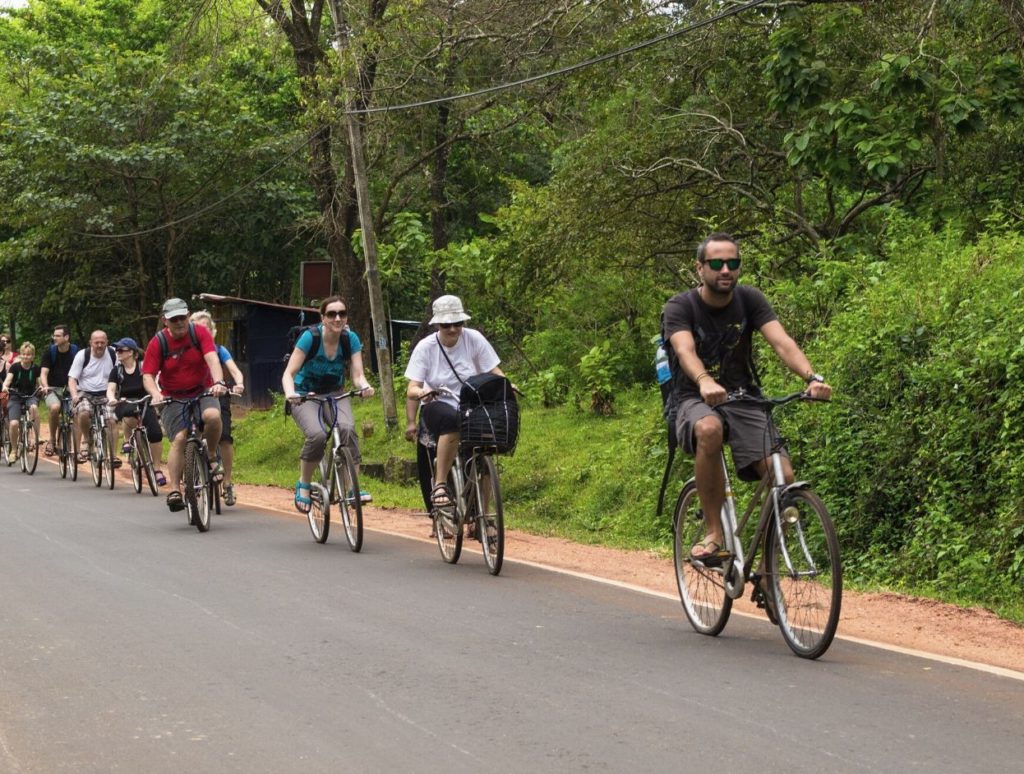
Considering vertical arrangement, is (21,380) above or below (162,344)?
below

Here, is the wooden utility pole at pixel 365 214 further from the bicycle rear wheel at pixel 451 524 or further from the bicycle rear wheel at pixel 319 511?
A: the bicycle rear wheel at pixel 451 524

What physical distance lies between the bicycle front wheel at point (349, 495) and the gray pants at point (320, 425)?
0.13 metres

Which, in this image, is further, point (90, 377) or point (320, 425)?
point (90, 377)

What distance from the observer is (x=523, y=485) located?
18203 millimetres

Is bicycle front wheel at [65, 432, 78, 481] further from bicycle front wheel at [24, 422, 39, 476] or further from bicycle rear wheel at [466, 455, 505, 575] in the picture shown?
bicycle rear wheel at [466, 455, 505, 575]

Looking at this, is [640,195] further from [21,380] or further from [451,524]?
[21,380]

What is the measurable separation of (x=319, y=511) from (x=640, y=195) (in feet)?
27.1

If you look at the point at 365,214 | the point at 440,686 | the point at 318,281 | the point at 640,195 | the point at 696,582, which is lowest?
the point at 440,686

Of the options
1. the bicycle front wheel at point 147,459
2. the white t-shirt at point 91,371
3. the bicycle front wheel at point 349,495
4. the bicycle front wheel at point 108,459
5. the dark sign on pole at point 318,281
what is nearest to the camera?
the bicycle front wheel at point 349,495

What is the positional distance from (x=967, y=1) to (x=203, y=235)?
30193 millimetres

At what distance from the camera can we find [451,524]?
11.3m

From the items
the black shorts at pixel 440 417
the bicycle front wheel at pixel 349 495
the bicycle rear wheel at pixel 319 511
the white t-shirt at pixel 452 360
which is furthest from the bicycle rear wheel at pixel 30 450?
the black shorts at pixel 440 417

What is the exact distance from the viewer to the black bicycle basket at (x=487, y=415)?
10.6 metres

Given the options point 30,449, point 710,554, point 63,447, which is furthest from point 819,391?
point 30,449
